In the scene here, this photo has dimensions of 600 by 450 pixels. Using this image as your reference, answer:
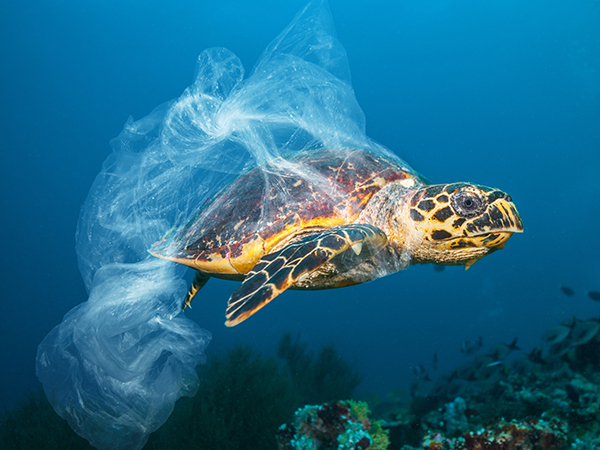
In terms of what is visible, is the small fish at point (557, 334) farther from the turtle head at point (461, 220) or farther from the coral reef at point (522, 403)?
the turtle head at point (461, 220)

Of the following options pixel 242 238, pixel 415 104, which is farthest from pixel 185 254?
pixel 415 104

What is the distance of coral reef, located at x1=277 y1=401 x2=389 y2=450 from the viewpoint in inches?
104

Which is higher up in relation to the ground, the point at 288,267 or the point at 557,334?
the point at 557,334

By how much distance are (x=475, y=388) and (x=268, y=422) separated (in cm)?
409

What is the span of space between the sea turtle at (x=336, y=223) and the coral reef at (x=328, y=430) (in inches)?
64.5

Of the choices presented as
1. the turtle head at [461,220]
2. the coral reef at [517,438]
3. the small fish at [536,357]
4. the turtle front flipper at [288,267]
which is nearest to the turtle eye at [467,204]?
the turtle head at [461,220]

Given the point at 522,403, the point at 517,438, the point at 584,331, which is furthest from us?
the point at 584,331

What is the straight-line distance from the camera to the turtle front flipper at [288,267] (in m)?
1.15

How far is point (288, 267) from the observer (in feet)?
4.42

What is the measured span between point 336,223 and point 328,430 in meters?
2.27

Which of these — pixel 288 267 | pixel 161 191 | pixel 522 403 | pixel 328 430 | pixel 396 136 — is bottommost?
pixel 328 430

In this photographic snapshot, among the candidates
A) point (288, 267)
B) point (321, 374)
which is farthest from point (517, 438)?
point (321, 374)

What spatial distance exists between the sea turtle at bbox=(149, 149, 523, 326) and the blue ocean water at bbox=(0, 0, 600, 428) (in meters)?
24.2

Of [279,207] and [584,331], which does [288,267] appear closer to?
[279,207]
